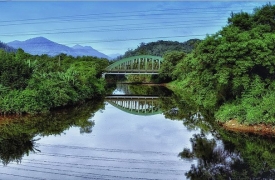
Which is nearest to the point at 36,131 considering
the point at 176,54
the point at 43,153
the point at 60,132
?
the point at 60,132

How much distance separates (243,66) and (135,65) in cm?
5228

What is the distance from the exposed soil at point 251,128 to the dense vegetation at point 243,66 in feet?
0.89

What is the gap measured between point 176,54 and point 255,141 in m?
40.5

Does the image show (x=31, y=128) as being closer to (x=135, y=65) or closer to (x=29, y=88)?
(x=29, y=88)

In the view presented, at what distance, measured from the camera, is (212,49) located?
16656 millimetres

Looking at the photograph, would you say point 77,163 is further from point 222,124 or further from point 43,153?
point 222,124

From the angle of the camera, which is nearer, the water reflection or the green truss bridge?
the water reflection

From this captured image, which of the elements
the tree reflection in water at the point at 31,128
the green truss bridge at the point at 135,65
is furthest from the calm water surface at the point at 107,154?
the green truss bridge at the point at 135,65

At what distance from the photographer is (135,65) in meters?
67.6

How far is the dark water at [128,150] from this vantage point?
408 inches

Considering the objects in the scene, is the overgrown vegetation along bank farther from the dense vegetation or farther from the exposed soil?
the exposed soil

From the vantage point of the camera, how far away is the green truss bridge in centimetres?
5422

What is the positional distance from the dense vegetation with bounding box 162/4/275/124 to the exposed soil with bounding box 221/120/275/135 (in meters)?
0.27

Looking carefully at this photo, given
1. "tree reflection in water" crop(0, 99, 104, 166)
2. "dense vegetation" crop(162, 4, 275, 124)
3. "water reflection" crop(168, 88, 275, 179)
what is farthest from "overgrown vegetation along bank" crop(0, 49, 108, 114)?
"dense vegetation" crop(162, 4, 275, 124)
